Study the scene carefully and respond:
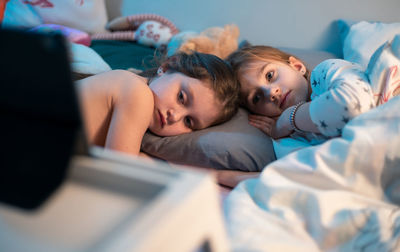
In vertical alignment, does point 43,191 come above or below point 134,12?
above

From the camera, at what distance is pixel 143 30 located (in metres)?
2.02

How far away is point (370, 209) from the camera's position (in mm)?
593

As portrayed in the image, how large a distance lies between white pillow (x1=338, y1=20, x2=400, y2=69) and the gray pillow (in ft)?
2.53

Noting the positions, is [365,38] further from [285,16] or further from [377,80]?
[377,80]

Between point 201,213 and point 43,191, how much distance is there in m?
0.14

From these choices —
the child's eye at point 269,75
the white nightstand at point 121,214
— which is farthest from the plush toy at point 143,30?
the white nightstand at point 121,214

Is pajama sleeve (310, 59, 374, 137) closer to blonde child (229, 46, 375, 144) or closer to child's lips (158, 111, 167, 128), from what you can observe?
blonde child (229, 46, 375, 144)

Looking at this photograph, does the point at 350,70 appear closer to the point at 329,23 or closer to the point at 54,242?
the point at 54,242

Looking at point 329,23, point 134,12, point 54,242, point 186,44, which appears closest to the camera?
point 54,242

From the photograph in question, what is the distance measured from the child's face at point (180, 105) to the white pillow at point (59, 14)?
123cm

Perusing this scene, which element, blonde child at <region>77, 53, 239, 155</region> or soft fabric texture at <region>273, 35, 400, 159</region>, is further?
blonde child at <region>77, 53, 239, 155</region>

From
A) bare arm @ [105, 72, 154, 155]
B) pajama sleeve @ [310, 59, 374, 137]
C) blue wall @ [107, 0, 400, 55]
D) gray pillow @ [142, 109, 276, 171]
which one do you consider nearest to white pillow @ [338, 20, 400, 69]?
blue wall @ [107, 0, 400, 55]

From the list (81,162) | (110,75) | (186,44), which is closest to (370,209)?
(81,162)

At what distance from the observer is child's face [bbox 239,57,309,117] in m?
1.18
